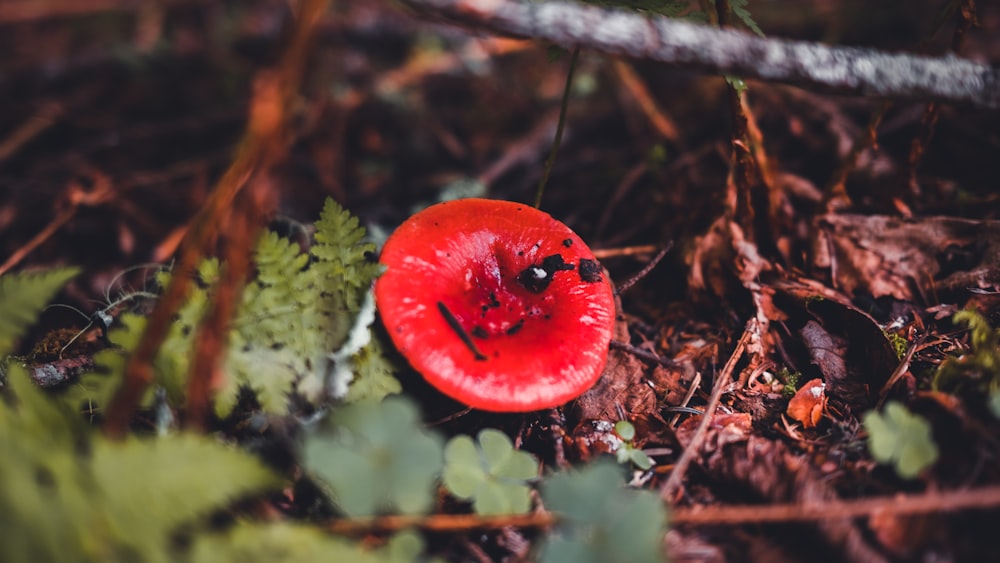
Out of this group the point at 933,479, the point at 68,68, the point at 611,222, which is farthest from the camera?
the point at 68,68

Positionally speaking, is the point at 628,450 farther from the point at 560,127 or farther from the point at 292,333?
the point at 560,127

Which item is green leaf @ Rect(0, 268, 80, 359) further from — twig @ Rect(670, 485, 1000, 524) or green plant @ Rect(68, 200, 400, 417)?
twig @ Rect(670, 485, 1000, 524)

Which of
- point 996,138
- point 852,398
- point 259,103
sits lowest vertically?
point 852,398

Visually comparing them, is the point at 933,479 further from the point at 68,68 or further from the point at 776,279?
the point at 68,68

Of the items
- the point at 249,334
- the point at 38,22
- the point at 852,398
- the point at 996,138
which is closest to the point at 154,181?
the point at 249,334

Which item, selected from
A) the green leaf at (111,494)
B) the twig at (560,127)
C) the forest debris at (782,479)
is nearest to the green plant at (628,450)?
the forest debris at (782,479)

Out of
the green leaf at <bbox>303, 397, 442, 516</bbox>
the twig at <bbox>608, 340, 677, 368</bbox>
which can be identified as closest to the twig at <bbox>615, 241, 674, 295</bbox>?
the twig at <bbox>608, 340, 677, 368</bbox>

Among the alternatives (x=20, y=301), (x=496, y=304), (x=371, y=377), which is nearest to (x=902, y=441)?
(x=496, y=304)
